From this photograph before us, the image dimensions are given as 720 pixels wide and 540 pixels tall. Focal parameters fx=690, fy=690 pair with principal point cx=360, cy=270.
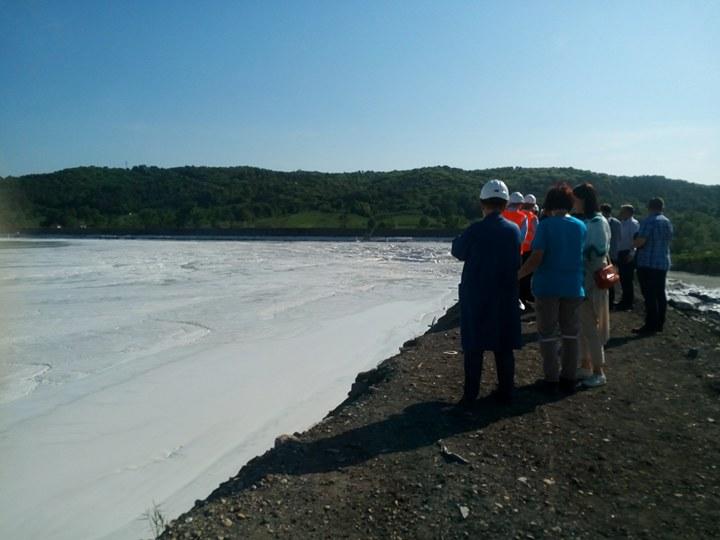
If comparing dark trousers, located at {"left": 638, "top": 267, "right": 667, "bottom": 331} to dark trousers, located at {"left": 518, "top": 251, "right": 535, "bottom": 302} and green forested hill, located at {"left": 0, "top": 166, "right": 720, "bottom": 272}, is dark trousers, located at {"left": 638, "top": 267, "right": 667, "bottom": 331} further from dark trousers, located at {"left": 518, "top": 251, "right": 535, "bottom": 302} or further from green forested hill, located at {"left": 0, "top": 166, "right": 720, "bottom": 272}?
green forested hill, located at {"left": 0, "top": 166, "right": 720, "bottom": 272}

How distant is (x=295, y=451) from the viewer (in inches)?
183

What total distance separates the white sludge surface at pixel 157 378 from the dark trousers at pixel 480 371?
2312mm

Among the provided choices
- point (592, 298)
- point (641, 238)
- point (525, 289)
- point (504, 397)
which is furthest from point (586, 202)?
point (525, 289)

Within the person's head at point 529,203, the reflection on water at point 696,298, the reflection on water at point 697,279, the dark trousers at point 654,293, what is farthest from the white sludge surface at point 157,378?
the reflection on water at point 697,279

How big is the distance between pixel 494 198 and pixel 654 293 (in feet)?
14.0

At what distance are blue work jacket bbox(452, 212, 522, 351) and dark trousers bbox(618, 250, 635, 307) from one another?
230 inches

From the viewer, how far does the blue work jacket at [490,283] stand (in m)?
4.95

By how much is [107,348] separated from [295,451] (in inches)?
296

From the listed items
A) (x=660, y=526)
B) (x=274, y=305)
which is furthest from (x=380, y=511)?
(x=274, y=305)

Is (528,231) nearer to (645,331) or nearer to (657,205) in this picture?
(657,205)

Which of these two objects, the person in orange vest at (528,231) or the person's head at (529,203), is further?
the person's head at (529,203)

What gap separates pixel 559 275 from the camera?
541 centimetres

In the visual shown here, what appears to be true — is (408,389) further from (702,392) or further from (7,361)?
(7,361)

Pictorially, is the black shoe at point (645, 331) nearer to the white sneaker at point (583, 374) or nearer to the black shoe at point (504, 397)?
the white sneaker at point (583, 374)
